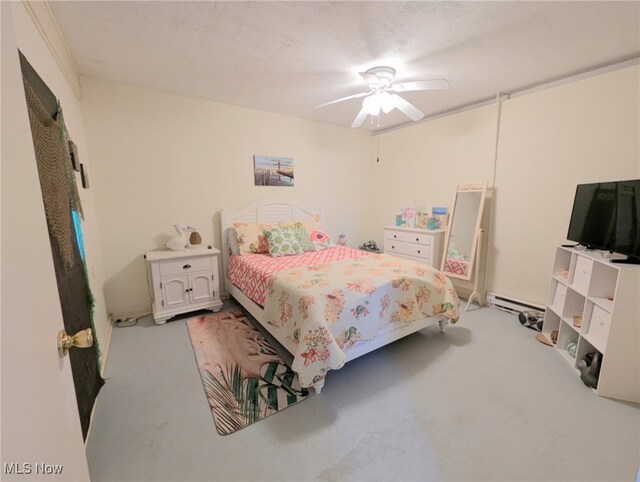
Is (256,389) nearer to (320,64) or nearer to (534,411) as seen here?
(534,411)

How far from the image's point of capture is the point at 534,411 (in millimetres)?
1719

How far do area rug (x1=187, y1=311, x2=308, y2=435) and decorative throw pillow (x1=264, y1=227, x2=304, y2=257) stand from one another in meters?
0.84

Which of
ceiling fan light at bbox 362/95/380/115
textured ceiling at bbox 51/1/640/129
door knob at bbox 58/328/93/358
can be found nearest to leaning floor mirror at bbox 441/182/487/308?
textured ceiling at bbox 51/1/640/129

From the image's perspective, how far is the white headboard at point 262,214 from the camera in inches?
136

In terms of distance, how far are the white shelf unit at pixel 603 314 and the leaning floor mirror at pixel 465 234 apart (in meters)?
0.82

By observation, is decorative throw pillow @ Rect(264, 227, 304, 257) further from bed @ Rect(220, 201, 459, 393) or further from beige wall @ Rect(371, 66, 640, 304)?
beige wall @ Rect(371, 66, 640, 304)

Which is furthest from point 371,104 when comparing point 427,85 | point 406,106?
point 427,85

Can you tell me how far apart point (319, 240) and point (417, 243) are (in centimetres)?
131

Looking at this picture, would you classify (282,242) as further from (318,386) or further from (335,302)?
(318,386)

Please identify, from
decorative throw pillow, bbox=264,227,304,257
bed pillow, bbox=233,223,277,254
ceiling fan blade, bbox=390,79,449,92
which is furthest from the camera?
bed pillow, bbox=233,223,277,254

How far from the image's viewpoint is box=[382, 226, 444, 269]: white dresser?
357 cm

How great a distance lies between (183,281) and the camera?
9.64 ft

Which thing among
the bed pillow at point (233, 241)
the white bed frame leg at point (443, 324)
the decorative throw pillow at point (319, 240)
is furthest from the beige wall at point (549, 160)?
the bed pillow at point (233, 241)

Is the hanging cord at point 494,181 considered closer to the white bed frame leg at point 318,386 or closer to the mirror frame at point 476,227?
the mirror frame at point 476,227
